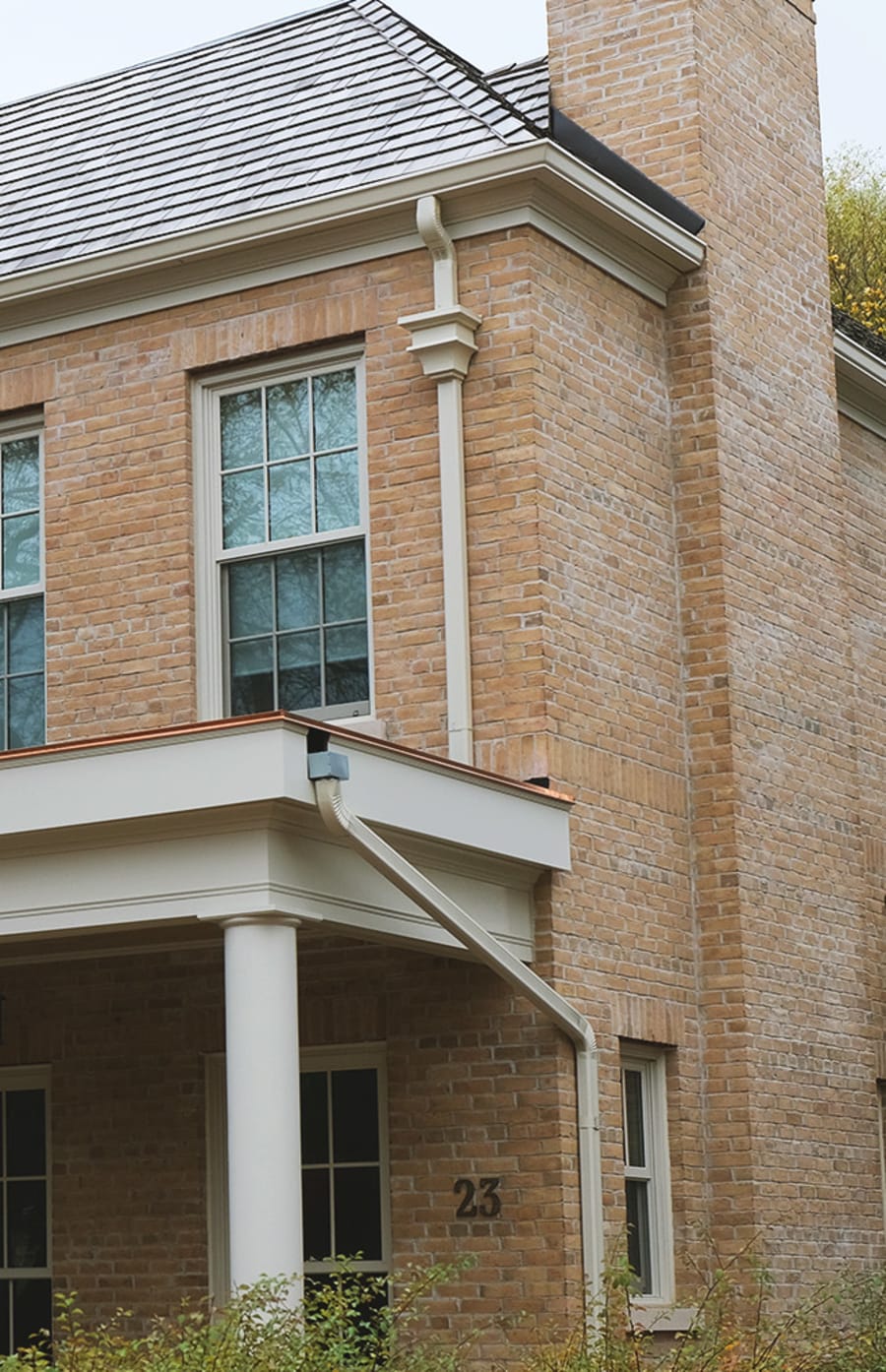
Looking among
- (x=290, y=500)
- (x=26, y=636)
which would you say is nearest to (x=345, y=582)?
(x=290, y=500)

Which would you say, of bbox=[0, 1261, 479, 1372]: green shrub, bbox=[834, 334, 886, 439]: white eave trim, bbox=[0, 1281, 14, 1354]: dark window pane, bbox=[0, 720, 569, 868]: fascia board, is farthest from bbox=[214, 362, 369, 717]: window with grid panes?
bbox=[834, 334, 886, 439]: white eave trim

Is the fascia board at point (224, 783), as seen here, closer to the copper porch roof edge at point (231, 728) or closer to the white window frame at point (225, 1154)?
the copper porch roof edge at point (231, 728)

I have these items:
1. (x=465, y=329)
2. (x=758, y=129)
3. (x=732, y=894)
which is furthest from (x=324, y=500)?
(x=758, y=129)

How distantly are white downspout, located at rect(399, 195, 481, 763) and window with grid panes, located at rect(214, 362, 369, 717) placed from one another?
2.11ft

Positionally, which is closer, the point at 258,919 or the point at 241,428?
the point at 258,919

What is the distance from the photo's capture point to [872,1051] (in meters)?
14.2

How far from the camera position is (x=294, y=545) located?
41.5 feet

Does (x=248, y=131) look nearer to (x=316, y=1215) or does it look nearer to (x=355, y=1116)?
(x=355, y=1116)

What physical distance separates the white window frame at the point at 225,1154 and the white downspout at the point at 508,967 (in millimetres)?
1146

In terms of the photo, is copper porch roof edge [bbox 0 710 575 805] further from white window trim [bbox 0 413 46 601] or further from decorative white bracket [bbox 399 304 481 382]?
white window trim [bbox 0 413 46 601]

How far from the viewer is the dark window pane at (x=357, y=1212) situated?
38.8 ft

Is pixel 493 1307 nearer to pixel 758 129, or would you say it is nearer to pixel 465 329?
Answer: pixel 465 329

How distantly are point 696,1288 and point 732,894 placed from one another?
7.40ft

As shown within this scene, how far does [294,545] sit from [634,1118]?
3.84 metres
